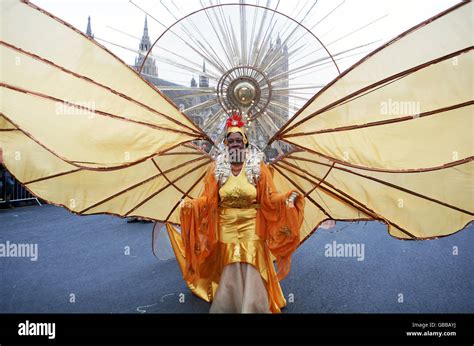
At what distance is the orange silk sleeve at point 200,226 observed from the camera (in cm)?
241

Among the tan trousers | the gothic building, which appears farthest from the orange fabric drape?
the gothic building

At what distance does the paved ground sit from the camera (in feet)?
10.4

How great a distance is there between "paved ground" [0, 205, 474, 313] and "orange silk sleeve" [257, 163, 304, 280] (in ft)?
2.89

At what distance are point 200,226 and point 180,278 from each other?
171 cm

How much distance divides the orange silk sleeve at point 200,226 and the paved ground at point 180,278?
0.86 meters

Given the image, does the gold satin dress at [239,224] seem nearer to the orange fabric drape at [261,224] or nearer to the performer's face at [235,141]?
the orange fabric drape at [261,224]

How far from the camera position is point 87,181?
2.67 metres

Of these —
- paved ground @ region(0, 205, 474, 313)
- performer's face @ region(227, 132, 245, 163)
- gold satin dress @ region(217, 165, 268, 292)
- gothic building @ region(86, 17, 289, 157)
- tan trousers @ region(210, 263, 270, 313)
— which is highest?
gothic building @ region(86, 17, 289, 157)

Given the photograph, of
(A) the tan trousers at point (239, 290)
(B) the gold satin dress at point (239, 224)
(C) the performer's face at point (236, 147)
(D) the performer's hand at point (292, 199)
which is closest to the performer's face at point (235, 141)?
(C) the performer's face at point (236, 147)

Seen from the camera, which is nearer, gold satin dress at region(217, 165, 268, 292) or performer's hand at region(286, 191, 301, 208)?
performer's hand at region(286, 191, 301, 208)

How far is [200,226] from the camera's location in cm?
252

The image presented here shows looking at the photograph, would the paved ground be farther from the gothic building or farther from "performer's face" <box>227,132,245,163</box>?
the gothic building
